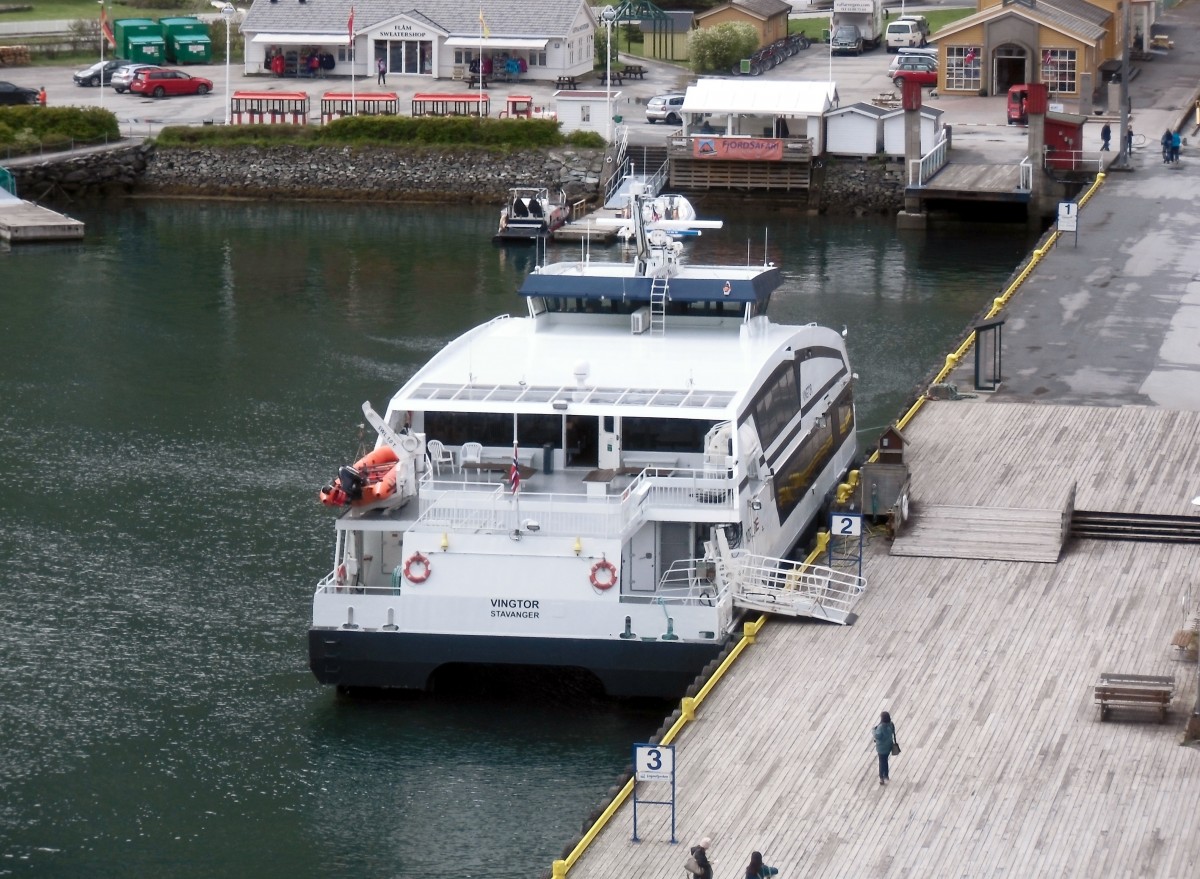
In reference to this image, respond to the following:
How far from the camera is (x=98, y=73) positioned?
104250 millimetres

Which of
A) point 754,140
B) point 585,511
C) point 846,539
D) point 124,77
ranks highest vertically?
point 124,77

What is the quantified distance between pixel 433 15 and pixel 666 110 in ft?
47.3

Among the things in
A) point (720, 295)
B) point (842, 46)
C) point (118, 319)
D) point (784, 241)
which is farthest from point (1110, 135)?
point (720, 295)

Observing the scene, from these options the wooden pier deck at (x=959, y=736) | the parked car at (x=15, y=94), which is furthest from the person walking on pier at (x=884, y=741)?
the parked car at (x=15, y=94)

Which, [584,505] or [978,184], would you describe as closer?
[584,505]

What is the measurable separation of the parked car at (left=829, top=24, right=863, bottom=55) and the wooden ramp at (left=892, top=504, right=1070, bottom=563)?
242 ft

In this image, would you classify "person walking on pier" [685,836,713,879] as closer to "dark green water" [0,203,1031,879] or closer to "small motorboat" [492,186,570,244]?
"dark green water" [0,203,1031,879]

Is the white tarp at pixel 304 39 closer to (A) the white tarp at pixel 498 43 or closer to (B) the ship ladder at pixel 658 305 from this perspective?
(A) the white tarp at pixel 498 43

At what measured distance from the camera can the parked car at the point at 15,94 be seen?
320ft

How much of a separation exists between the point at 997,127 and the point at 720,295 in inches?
2060

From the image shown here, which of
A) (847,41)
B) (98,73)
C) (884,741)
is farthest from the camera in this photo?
(847,41)

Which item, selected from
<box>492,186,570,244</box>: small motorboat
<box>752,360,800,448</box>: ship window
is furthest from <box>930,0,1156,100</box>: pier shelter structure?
<box>752,360,800,448</box>: ship window

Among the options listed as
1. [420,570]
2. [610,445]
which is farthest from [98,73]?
[420,570]

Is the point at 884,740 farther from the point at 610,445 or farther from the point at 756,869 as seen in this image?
the point at 610,445
